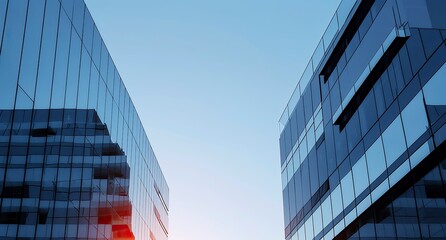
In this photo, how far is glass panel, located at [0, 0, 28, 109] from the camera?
18328mm

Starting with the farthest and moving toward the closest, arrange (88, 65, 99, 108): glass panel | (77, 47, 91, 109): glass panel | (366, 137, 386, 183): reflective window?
(88, 65, 99, 108): glass panel, (77, 47, 91, 109): glass panel, (366, 137, 386, 183): reflective window

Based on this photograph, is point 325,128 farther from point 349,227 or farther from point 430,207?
point 430,207

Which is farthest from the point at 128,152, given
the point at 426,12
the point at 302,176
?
the point at 426,12

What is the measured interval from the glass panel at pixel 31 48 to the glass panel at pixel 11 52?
52 centimetres

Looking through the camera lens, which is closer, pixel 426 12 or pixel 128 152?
pixel 426 12

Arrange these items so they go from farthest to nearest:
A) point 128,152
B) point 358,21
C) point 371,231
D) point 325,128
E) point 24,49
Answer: point 128,152
point 325,128
point 358,21
point 371,231
point 24,49

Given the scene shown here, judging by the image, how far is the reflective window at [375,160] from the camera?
26594 millimetres

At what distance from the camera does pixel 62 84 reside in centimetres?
2433

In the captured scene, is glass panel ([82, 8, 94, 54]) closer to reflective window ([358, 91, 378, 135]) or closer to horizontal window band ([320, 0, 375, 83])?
horizontal window band ([320, 0, 375, 83])

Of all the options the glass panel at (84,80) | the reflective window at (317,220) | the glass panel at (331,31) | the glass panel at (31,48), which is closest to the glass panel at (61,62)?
the glass panel at (31,48)

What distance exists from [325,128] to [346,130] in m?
3.75

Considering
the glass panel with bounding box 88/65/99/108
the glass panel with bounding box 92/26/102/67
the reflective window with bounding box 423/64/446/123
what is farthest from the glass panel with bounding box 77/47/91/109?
the reflective window with bounding box 423/64/446/123

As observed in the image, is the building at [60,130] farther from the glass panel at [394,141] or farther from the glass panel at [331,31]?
the glass panel at [394,141]

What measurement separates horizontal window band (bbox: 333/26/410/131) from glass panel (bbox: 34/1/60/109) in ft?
46.7
